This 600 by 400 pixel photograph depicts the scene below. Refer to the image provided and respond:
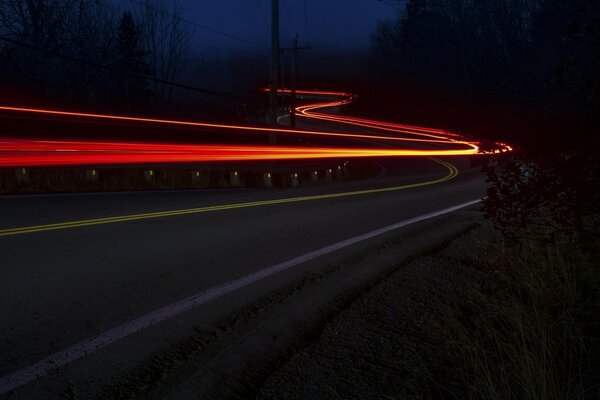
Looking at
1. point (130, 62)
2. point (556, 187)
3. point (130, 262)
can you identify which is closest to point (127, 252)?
point (130, 262)

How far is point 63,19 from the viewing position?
25.5m

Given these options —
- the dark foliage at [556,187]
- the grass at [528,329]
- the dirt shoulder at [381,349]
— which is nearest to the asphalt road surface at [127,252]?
the dirt shoulder at [381,349]

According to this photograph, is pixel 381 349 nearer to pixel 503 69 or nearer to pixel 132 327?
pixel 132 327

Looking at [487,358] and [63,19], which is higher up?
[63,19]

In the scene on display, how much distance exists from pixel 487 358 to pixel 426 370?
40cm

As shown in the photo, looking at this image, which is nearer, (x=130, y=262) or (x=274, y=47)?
(x=130, y=262)

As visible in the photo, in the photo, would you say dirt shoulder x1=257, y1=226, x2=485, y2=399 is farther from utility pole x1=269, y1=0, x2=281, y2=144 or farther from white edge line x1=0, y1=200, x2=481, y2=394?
utility pole x1=269, y1=0, x2=281, y2=144

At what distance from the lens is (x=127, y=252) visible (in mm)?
7059

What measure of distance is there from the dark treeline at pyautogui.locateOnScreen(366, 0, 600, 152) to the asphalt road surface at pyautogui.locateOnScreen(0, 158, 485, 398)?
2.69 meters

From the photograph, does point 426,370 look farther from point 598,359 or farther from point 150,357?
point 150,357

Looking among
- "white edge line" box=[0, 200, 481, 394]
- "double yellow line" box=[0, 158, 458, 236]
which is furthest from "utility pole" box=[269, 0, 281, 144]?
"white edge line" box=[0, 200, 481, 394]

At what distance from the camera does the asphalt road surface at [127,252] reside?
4.29 metres

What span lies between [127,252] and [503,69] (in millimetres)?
22410

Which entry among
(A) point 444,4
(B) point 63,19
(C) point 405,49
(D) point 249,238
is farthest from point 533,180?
(C) point 405,49
